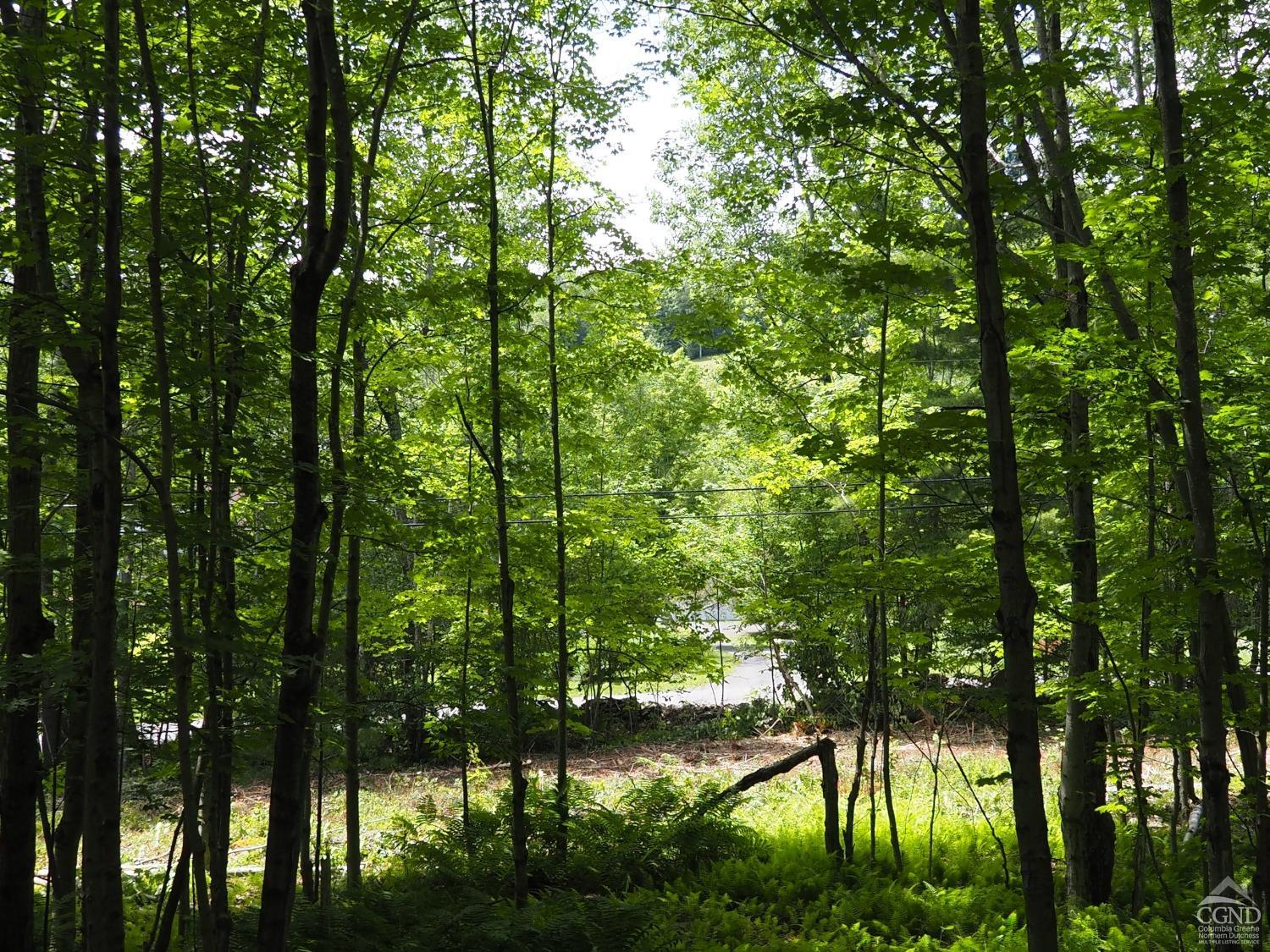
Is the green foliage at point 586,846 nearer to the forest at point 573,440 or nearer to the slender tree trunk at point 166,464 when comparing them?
the forest at point 573,440

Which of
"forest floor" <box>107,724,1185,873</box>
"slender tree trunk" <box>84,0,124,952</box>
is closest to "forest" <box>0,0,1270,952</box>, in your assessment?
"slender tree trunk" <box>84,0,124,952</box>

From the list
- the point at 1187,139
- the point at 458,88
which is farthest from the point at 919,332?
the point at 458,88

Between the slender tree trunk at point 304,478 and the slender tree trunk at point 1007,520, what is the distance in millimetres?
2281

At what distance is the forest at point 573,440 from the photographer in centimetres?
314

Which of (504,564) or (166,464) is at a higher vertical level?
(166,464)

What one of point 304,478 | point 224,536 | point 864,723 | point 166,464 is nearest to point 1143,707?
point 864,723

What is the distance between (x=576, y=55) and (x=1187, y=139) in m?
4.68

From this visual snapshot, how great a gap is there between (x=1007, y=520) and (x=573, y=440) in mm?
5543

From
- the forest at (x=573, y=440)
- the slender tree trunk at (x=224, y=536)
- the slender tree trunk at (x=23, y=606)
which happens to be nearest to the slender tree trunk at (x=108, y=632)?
the forest at (x=573, y=440)

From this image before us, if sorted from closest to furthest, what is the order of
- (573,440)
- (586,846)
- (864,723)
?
1. (864,723)
2. (586,846)
3. (573,440)

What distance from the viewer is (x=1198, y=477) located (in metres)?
3.86

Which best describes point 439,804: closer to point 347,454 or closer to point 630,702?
point 630,702

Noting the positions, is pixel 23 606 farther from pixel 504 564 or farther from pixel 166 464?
pixel 504 564

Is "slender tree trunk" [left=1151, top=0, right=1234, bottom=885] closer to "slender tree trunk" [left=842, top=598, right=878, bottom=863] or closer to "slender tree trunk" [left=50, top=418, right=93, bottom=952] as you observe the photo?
"slender tree trunk" [left=842, top=598, right=878, bottom=863]
